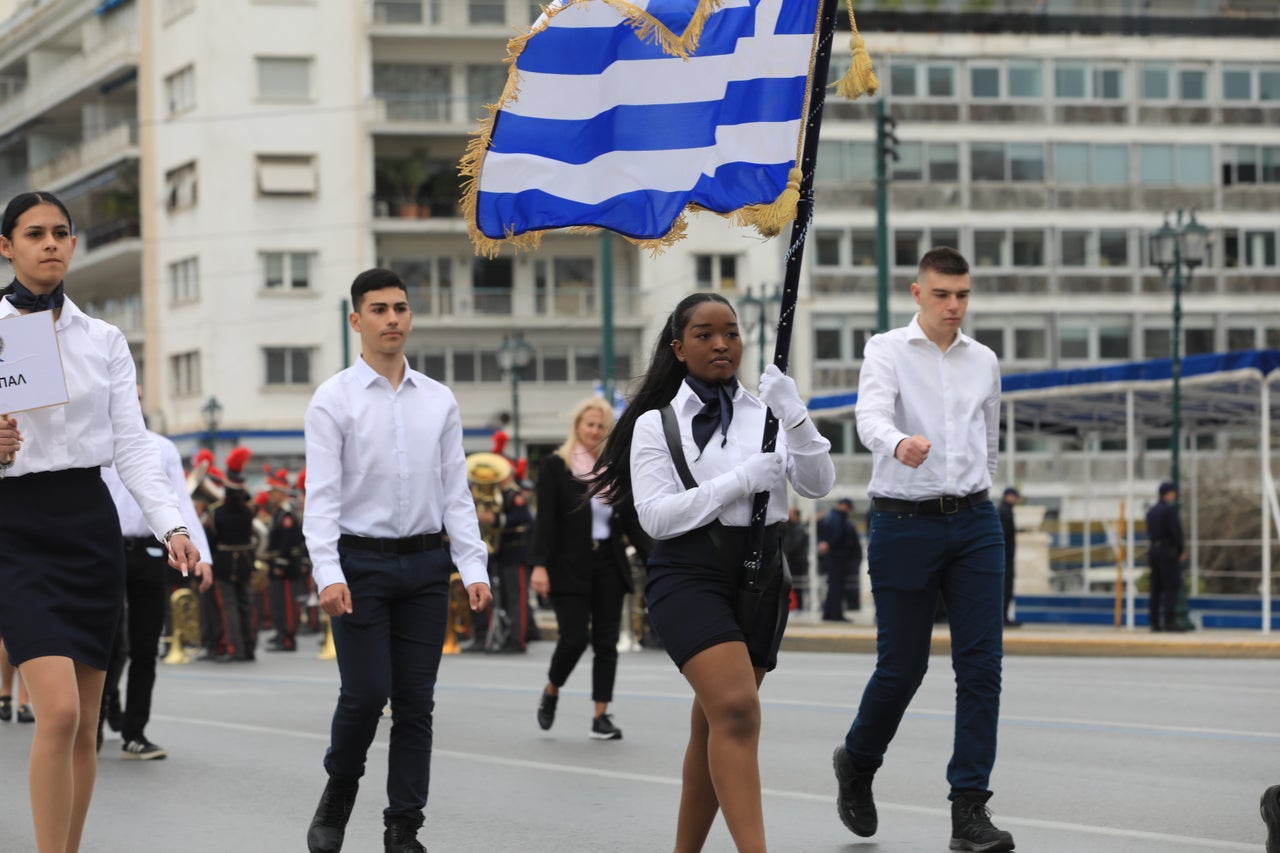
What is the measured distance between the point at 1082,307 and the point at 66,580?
5783cm

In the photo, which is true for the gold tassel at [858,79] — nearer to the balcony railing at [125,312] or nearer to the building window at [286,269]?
the building window at [286,269]

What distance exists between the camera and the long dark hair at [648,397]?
21.9 ft

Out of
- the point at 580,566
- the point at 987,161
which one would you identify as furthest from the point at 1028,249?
the point at 580,566

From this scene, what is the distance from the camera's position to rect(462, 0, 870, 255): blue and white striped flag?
24.0 feet

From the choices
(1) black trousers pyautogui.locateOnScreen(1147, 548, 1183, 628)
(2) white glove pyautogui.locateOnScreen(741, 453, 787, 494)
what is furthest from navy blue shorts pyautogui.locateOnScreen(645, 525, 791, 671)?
(1) black trousers pyautogui.locateOnScreen(1147, 548, 1183, 628)

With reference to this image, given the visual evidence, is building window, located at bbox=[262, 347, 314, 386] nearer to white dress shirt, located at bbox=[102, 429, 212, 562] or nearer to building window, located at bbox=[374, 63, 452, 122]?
building window, located at bbox=[374, 63, 452, 122]

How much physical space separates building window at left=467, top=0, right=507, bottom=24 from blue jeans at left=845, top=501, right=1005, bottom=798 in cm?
5713

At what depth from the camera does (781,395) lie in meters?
6.21

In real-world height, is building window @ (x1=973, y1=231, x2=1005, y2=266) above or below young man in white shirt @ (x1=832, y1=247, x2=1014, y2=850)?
above

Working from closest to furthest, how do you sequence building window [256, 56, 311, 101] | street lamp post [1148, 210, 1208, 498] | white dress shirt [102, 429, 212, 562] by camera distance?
white dress shirt [102, 429, 212, 562] → street lamp post [1148, 210, 1208, 498] → building window [256, 56, 311, 101]

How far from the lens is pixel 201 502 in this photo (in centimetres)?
2355

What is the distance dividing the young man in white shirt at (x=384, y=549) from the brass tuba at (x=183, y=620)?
55.3ft

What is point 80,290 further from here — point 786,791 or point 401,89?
point 786,791

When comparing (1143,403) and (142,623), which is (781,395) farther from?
(1143,403)
